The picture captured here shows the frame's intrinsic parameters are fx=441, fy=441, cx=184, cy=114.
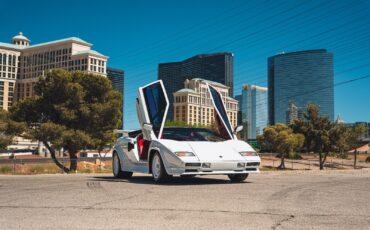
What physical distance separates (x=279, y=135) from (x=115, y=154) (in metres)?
41.2

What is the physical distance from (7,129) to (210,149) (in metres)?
22.3

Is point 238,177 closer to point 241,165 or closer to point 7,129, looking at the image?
point 241,165

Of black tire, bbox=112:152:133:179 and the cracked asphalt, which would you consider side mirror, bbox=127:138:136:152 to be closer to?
black tire, bbox=112:152:133:179

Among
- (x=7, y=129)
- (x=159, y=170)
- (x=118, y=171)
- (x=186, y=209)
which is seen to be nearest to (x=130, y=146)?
(x=118, y=171)

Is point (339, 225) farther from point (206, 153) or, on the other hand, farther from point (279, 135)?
point (279, 135)

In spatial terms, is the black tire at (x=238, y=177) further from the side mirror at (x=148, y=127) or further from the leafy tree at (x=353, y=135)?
the leafy tree at (x=353, y=135)

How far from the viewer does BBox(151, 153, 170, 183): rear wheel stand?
400 inches

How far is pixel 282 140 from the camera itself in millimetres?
51281

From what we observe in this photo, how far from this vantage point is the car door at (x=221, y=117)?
11578 mm

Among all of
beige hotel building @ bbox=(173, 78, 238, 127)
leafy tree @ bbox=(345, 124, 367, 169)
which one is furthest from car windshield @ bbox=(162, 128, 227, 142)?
beige hotel building @ bbox=(173, 78, 238, 127)

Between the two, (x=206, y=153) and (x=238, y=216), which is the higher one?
(x=206, y=153)

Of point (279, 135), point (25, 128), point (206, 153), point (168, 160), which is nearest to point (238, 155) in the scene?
point (206, 153)

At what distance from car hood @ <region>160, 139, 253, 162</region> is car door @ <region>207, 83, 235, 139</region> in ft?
2.50

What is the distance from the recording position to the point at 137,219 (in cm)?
519
